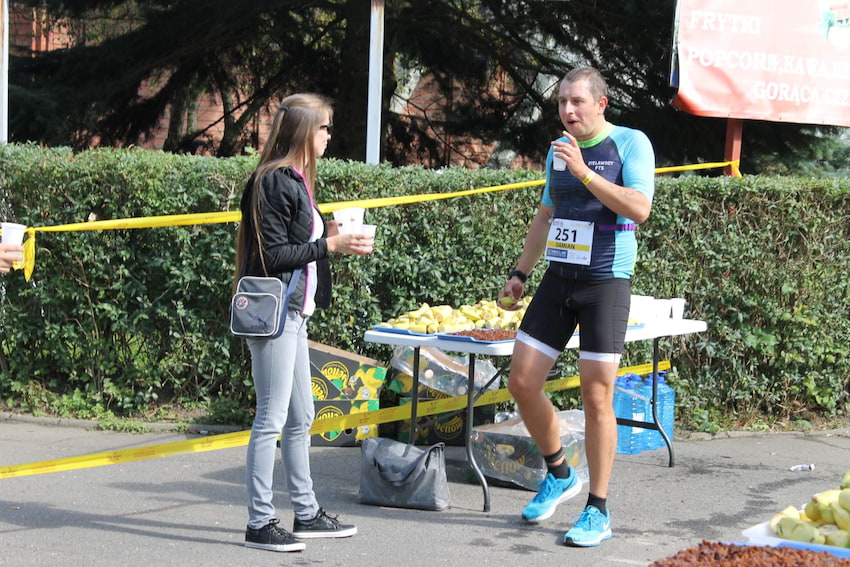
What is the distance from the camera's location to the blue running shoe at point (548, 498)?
511cm

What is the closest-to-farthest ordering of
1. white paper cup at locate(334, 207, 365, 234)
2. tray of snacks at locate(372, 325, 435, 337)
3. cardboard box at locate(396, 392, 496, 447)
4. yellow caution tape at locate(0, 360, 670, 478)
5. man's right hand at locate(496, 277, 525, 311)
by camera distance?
white paper cup at locate(334, 207, 365, 234) < yellow caution tape at locate(0, 360, 670, 478) < man's right hand at locate(496, 277, 525, 311) < tray of snacks at locate(372, 325, 435, 337) < cardboard box at locate(396, 392, 496, 447)

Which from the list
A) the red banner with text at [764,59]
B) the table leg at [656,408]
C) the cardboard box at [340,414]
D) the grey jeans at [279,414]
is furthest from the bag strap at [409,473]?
the red banner with text at [764,59]

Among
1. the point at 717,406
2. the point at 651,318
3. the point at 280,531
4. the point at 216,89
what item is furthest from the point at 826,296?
the point at 216,89

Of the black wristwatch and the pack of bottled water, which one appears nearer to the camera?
the black wristwatch

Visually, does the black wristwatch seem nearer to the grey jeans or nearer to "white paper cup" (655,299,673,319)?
the grey jeans

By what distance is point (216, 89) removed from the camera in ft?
43.8

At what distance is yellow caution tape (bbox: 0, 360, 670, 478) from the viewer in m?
5.06

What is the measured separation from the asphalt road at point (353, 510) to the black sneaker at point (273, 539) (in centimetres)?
4

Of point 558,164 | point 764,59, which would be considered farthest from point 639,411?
point 764,59

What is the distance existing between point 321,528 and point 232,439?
0.87 m

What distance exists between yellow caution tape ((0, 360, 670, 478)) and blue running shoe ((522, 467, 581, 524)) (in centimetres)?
116

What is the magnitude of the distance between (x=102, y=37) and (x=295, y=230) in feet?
30.0

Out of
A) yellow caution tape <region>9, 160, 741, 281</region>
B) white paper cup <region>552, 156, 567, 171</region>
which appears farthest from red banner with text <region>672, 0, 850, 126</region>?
white paper cup <region>552, 156, 567, 171</region>

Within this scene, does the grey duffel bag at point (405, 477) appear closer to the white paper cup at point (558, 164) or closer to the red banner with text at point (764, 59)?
the white paper cup at point (558, 164)
